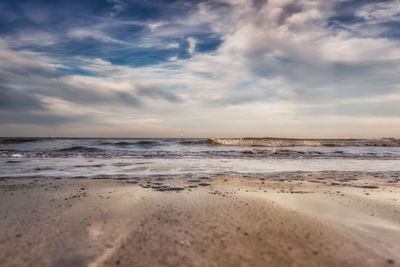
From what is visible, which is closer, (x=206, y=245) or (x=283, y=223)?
(x=206, y=245)

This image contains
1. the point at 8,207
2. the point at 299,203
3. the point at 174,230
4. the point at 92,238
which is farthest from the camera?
the point at 299,203

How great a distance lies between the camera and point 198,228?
88.4 inches

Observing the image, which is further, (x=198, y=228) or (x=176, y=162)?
(x=176, y=162)

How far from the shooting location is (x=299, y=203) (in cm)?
323

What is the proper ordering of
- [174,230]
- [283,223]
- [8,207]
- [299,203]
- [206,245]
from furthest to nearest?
[299,203] < [8,207] < [283,223] < [174,230] < [206,245]

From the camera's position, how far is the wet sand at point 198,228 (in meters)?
1.71

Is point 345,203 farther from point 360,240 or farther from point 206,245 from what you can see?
point 206,245

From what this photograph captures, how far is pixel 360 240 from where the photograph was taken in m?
2.01

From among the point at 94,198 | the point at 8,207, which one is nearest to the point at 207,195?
the point at 94,198

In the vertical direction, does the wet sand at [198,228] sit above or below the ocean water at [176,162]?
above

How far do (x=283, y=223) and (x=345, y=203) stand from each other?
1476 mm

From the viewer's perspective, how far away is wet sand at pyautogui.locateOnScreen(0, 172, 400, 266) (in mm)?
1708

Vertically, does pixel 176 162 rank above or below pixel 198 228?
below

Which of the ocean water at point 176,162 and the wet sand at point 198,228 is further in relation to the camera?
the ocean water at point 176,162
